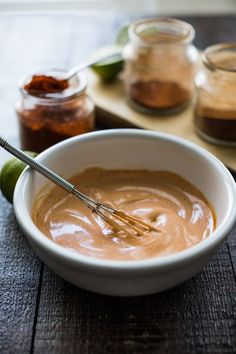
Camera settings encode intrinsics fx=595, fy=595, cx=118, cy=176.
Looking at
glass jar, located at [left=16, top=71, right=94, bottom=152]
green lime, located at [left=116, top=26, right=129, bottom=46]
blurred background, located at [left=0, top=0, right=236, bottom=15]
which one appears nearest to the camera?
glass jar, located at [left=16, top=71, right=94, bottom=152]

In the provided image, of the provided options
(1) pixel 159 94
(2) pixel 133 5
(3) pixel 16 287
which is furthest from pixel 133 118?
(2) pixel 133 5

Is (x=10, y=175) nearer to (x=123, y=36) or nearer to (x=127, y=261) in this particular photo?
(x=127, y=261)

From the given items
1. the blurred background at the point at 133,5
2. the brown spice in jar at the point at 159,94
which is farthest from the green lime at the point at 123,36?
the blurred background at the point at 133,5

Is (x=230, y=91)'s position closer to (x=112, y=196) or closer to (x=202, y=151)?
(x=202, y=151)

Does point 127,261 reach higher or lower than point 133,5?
higher

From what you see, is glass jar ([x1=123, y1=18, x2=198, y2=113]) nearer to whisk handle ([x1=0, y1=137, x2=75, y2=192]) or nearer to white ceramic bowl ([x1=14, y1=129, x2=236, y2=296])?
white ceramic bowl ([x1=14, y1=129, x2=236, y2=296])

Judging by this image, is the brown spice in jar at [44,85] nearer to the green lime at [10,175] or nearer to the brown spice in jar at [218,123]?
the green lime at [10,175]

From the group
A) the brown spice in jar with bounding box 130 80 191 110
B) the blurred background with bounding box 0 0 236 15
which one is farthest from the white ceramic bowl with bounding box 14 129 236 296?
the blurred background with bounding box 0 0 236 15

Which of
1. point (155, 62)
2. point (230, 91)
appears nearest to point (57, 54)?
point (155, 62)
